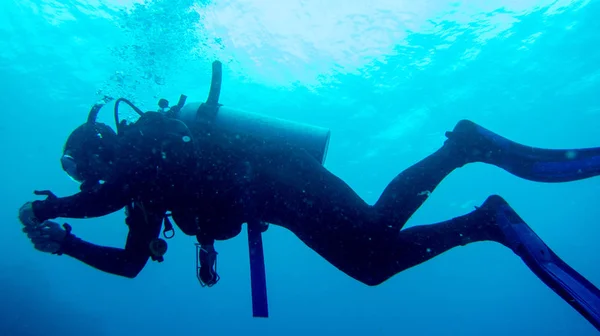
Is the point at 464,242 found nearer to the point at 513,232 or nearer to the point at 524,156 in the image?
the point at 513,232

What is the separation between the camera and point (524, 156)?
3035mm

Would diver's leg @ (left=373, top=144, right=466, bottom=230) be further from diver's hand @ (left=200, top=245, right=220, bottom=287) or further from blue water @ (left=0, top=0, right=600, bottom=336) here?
blue water @ (left=0, top=0, right=600, bottom=336)

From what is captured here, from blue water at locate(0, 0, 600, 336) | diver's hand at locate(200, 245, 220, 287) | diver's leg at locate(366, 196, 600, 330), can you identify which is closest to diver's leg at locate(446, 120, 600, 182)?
diver's leg at locate(366, 196, 600, 330)

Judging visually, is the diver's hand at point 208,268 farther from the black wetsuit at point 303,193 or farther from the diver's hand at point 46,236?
the diver's hand at point 46,236

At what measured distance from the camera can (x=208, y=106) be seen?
11.5 feet

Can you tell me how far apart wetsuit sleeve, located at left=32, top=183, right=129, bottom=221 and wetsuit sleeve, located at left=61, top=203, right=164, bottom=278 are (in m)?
0.34

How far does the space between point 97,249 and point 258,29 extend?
533 inches

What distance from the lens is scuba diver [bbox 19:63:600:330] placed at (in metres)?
2.82

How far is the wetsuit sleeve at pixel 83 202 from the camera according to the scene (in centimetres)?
299

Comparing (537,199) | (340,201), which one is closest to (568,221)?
(537,199)

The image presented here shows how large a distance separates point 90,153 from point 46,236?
0.85 meters

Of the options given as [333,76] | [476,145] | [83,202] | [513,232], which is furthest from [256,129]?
[333,76]

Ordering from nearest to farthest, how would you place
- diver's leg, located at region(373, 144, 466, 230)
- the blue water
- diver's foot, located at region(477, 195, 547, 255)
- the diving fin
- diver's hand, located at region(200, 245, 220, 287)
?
the diving fin → diver's foot, located at region(477, 195, 547, 255) → diver's leg, located at region(373, 144, 466, 230) → diver's hand, located at region(200, 245, 220, 287) → the blue water

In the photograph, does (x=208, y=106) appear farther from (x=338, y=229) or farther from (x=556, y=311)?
(x=556, y=311)
